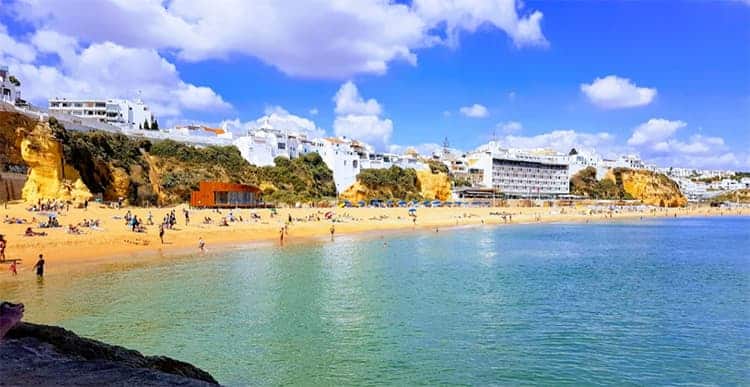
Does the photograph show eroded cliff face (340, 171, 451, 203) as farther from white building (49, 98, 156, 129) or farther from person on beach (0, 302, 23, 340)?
person on beach (0, 302, 23, 340)

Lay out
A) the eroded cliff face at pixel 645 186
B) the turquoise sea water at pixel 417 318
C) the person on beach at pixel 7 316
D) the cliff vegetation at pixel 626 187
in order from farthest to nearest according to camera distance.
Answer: the eroded cliff face at pixel 645 186
the cliff vegetation at pixel 626 187
the turquoise sea water at pixel 417 318
the person on beach at pixel 7 316

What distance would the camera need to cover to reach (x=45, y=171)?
105 feet

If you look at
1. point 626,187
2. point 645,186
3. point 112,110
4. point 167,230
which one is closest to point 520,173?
point 626,187

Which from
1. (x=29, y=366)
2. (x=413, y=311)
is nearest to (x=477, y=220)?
(x=413, y=311)

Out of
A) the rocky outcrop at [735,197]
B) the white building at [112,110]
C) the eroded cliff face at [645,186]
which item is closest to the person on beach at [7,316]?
the white building at [112,110]

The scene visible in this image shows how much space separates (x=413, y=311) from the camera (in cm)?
1302

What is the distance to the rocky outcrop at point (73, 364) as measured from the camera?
471 centimetres

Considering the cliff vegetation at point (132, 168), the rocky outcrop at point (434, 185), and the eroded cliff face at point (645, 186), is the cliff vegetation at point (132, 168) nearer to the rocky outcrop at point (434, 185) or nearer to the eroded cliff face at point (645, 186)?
the rocky outcrop at point (434, 185)

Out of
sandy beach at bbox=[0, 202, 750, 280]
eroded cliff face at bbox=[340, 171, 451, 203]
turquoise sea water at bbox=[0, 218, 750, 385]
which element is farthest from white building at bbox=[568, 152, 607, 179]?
turquoise sea water at bbox=[0, 218, 750, 385]

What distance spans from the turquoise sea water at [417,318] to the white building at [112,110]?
48746 millimetres

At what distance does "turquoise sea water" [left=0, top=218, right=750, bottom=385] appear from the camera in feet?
29.2

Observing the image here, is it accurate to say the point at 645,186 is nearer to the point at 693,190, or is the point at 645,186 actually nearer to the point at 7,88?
the point at 693,190

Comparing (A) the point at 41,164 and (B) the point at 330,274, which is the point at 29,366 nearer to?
(B) the point at 330,274

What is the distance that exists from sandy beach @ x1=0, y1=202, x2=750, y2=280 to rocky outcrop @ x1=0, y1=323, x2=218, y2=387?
1312cm
